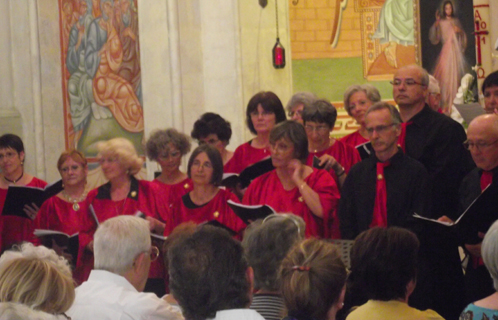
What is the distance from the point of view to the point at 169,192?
629 centimetres

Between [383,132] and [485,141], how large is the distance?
2.00 feet

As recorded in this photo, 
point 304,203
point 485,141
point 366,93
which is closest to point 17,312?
point 304,203

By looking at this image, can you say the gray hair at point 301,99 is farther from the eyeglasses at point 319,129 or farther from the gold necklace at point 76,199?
the gold necklace at point 76,199

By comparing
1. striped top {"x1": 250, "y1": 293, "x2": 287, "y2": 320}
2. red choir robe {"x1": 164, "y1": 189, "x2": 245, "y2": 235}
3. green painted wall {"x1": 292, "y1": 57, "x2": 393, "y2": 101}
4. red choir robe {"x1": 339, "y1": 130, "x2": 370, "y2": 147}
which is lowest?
striped top {"x1": 250, "y1": 293, "x2": 287, "y2": 320}

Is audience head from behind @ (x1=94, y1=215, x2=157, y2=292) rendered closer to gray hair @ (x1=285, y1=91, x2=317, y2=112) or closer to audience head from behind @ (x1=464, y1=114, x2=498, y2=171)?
audience head from behind @ (x1=464, y1=114, x2=498, y2=171)

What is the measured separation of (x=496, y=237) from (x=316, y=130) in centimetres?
289

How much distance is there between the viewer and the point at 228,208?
18.6 feet

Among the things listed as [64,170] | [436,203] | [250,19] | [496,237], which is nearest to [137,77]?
[250,19]

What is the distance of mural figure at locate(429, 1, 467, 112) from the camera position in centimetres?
1091

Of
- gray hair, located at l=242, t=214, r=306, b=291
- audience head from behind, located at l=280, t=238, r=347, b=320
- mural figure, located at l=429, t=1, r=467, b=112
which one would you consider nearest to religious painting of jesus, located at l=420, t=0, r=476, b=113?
mural figure, located at l=429, t=1, r=467, b=112

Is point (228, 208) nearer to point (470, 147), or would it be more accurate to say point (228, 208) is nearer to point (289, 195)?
point (289, 195)

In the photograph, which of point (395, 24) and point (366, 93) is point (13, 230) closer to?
point (366, 93)

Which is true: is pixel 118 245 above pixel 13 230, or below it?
above

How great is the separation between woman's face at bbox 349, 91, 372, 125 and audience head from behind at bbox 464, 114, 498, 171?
163 centimetres
